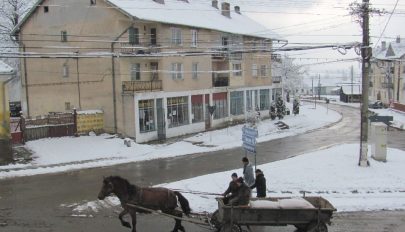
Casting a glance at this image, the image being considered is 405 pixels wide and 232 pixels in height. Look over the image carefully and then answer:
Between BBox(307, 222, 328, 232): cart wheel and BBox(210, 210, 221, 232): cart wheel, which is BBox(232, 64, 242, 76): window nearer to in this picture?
BBox(210, 210, 221, 232): cart wheel

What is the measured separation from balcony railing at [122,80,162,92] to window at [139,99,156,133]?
944mm

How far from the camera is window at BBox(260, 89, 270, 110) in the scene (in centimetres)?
5491

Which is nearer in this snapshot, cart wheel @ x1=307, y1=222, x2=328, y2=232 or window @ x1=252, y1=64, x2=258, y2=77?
cart wheel @ x1=307, y1=222, x2=328, y2=232

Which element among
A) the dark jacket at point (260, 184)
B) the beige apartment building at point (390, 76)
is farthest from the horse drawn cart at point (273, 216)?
the beige apartment building at point (390, 76)

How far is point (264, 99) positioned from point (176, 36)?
718 inches

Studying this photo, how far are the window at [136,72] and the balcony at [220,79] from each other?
372 inches

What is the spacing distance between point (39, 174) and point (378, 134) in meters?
16.7

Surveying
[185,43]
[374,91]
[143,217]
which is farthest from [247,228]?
[374,91]

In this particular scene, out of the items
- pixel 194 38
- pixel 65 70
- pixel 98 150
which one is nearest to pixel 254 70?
pixel 194 38

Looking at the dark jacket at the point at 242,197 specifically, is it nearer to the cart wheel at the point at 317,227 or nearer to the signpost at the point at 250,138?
the cart wheel at the point at 317,227

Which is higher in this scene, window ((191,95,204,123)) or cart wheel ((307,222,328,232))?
window ((191,95,204,123))

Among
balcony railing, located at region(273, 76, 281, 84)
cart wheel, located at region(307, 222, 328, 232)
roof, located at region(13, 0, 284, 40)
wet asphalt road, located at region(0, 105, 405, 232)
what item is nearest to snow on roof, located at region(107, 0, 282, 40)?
roof, located at region(13, 0, 284, 40)

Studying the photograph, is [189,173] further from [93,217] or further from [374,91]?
[374,91]

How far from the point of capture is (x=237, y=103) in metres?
49.8
